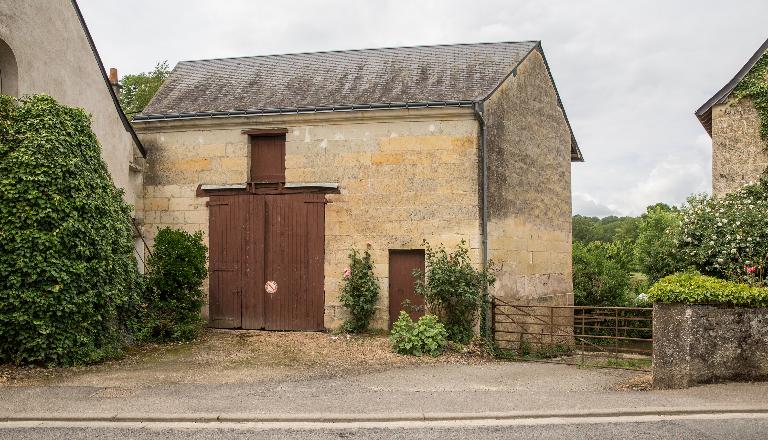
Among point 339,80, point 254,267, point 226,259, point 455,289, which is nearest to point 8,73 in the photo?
point 226,259

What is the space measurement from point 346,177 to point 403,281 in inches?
103

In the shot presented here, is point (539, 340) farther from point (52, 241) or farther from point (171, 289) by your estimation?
point (52, 241)

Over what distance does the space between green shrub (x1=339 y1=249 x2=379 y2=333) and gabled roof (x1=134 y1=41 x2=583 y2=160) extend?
3396 mm

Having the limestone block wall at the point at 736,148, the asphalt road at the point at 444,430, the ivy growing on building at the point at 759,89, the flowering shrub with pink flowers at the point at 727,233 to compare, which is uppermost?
the ivy growing on building at the point at 759,89

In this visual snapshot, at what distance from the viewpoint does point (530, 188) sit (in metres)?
17.0

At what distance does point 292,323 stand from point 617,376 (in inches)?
282

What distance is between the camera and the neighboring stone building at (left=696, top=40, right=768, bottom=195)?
16.5 metres

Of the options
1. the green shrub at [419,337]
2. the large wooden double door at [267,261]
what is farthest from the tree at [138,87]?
the green shrub at [419,337]

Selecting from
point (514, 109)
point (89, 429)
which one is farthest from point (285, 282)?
point (89, 429)

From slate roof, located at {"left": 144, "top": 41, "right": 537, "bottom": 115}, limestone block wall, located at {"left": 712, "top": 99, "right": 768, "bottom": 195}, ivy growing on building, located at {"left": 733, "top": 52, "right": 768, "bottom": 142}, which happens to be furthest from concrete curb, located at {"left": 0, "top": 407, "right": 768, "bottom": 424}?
ivy growing on building, located at {"left": 733, "top": 52, "right": 768, "bottom": 142}

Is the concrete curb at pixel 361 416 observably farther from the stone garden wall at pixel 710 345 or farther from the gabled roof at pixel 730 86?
the gabled roof at pixel 730 86

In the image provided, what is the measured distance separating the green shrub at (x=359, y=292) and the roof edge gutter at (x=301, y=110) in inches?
123

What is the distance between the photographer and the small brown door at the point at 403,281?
1470cm

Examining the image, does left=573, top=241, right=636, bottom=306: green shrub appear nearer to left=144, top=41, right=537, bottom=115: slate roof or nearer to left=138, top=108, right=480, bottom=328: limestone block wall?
left=144, top=41, right=537, bottom=115: slate roof
